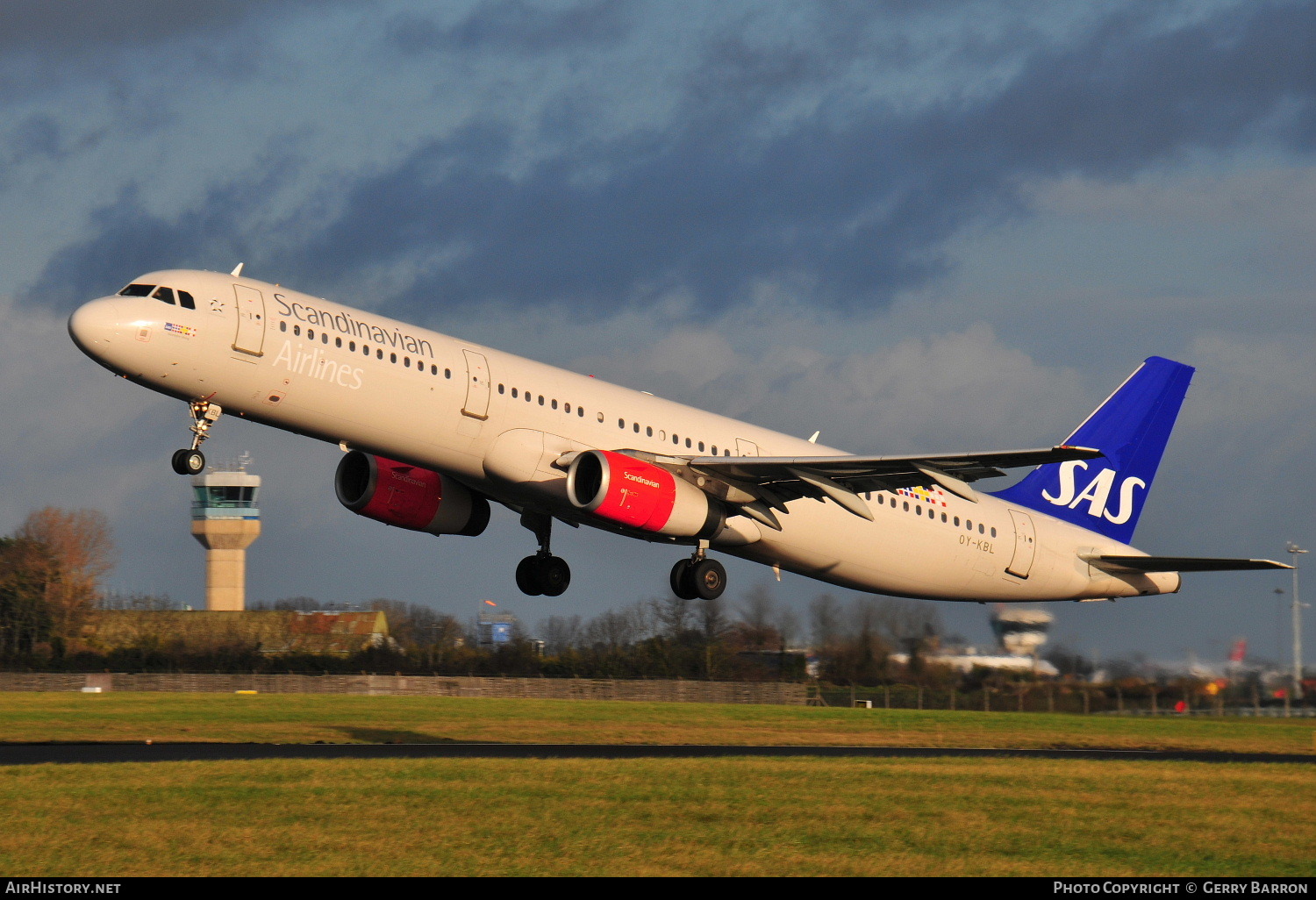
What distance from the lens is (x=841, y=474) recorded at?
31.1 m

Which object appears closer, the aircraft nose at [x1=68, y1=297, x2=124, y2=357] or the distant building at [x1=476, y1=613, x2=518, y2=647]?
the aircraft nose at [x1=68, y1=297, x2=124, y2=357]

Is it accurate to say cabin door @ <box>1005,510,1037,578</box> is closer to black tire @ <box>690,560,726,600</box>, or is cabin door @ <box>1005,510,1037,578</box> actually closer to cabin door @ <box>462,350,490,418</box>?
black tire @ <box>690,560,726,600</box>

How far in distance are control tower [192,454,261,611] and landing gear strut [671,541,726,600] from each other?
316ft

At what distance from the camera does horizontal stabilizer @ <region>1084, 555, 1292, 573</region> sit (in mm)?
35944

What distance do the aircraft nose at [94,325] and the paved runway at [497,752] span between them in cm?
956

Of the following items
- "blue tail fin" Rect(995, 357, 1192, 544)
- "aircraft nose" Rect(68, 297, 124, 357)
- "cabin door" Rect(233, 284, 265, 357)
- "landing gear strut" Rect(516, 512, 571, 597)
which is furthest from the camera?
"blue tail fin" Rect(995, 357, 1192, 544)

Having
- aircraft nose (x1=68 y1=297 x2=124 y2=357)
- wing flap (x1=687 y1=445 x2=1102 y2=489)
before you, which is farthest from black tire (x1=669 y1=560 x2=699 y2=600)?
aircraft nose (x1=68 y1=297 x2=124 y2=357)

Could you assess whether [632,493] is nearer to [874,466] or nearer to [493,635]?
[874,466]

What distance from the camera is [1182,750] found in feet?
139

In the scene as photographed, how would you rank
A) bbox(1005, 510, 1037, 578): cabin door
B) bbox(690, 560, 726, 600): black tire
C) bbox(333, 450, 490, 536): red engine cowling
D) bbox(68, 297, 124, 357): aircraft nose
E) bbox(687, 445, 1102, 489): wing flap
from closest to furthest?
bbox(68, 297, 124, 357): aircraft nose → bbox(687, 445, 1102, 489): wing flap → bbox(690, 560, 726, 600): black tire → bbox(333, 450, 490, 536): red engine cowling → bbox(1005, 510, 1037, 578): cabin door

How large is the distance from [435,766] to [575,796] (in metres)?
4.94

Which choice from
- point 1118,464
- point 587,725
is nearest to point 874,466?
point 1118,464

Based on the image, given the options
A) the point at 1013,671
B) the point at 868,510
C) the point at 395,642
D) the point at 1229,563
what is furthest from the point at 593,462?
the point at 395,642
